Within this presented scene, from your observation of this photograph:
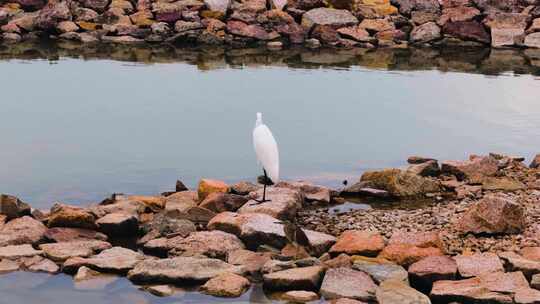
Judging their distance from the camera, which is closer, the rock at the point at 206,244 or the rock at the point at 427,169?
the rock at the point at 206,244

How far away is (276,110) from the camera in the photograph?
61.3 feet

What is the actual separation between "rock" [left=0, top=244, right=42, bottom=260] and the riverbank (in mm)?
12

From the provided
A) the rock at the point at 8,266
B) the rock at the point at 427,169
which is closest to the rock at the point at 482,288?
the rock at the point at 8,266

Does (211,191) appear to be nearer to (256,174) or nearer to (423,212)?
(256,174)

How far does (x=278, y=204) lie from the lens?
38.7 ft

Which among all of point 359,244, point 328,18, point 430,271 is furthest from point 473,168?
point 328,18

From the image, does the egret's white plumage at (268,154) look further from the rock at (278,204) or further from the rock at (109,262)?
the rock at (109,262)

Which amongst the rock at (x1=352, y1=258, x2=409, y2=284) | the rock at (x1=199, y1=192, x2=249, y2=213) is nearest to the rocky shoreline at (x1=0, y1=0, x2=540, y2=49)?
the rock at (x1=199, y1=192, x2=249, y2=213)

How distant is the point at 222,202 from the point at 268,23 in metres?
19.6

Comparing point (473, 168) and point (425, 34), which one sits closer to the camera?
point (473, 168)

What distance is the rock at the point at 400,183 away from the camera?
13.2 meters

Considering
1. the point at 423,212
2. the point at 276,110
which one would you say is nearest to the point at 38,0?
the point at 276,110

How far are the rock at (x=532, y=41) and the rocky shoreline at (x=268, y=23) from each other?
0.11ft

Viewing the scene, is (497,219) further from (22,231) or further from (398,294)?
(22,231)
